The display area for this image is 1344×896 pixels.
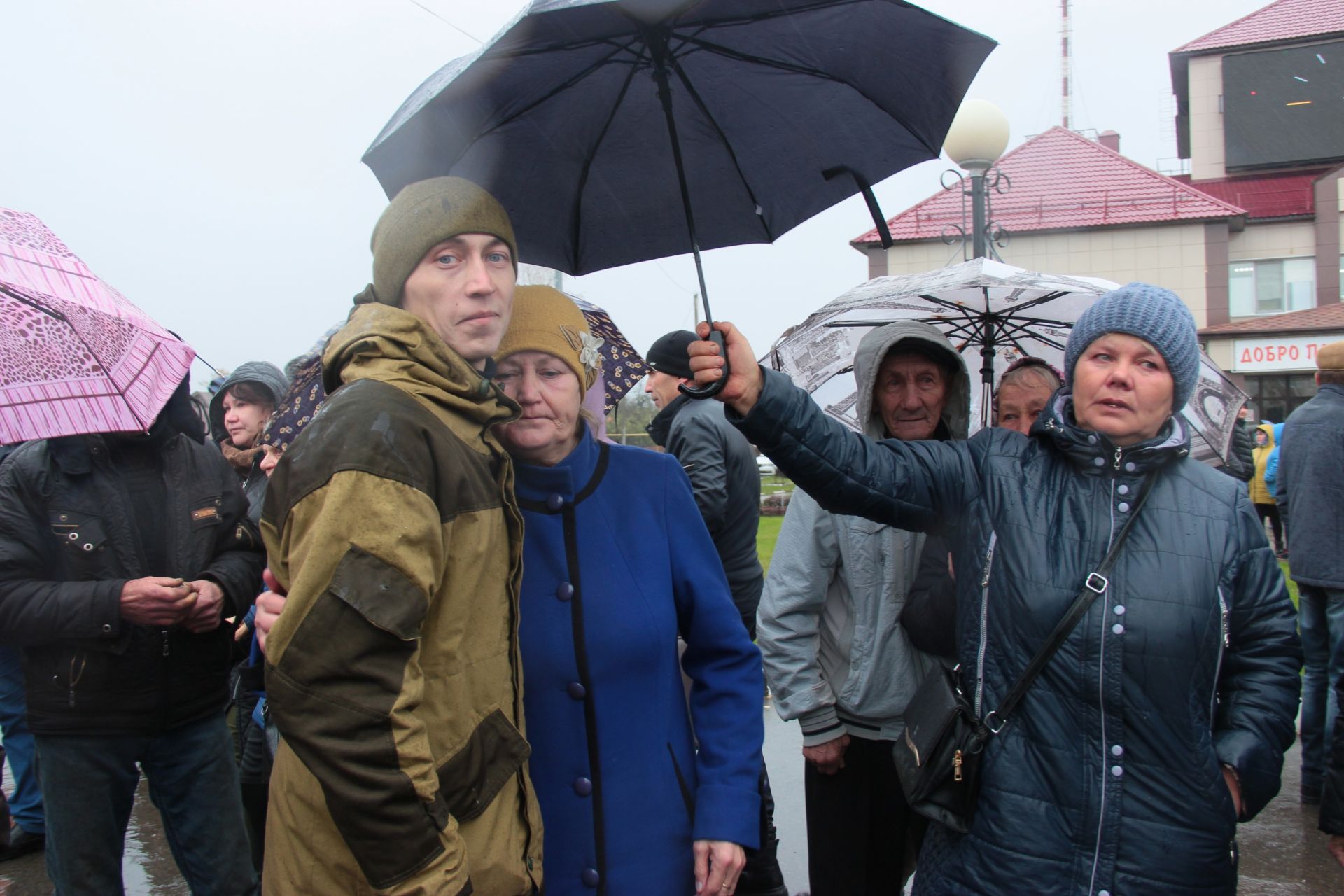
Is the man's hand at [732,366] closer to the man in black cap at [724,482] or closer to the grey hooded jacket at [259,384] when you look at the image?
the man in black cap at [724,482]

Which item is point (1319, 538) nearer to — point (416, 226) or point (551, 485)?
point (551, 485)

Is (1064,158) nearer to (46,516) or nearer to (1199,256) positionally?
(1199,256)

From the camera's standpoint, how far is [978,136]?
778 centimetres

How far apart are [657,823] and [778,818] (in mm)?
2931

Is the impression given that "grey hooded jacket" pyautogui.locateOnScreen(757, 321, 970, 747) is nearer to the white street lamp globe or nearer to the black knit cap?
the black knit cap

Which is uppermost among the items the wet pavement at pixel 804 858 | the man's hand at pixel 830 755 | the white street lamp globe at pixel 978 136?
the white street lamp globe at pixel 978 136

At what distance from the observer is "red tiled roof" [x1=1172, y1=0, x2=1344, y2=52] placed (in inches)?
Result: 1017

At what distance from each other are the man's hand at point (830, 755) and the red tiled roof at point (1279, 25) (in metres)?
29.7

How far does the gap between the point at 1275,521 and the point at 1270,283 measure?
1367 cm

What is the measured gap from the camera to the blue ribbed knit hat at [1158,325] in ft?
7.04

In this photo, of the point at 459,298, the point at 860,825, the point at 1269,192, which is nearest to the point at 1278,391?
the point at 1269,192

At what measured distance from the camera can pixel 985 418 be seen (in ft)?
12.3

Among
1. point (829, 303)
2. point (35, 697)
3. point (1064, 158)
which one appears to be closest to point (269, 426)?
point (35, 697)

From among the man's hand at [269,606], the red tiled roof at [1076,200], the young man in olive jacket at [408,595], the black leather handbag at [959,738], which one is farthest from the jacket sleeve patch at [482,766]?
the red tiled roof at [1076,200]
